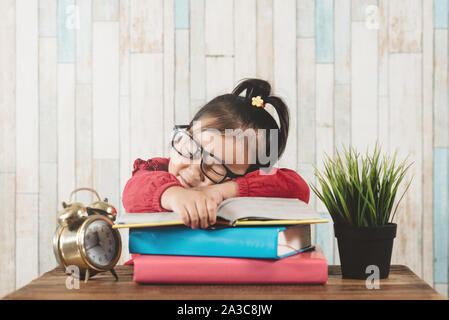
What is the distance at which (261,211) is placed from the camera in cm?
74

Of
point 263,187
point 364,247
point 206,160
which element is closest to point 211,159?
point 206,160

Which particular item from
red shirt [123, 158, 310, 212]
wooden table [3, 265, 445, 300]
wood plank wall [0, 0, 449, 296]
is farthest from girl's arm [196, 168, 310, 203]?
wood plank wall [0, 0, 449, 296]

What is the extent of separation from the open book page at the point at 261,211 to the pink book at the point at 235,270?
71 millimetres

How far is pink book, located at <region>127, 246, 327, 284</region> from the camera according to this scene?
0.73 meters

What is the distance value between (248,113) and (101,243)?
412 mm

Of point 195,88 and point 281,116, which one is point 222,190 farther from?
point 195,88

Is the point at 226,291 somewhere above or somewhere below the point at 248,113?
below

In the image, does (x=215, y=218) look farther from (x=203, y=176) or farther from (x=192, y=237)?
(x=203, y=176)

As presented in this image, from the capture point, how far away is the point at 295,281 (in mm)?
741

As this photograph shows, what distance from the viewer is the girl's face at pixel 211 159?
0.93 m

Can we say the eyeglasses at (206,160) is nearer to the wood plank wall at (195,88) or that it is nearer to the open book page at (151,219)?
the open book page at (151,219)

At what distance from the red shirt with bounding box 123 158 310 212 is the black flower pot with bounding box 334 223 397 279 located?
0.56 feet

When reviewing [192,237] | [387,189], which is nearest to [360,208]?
[387,189]
